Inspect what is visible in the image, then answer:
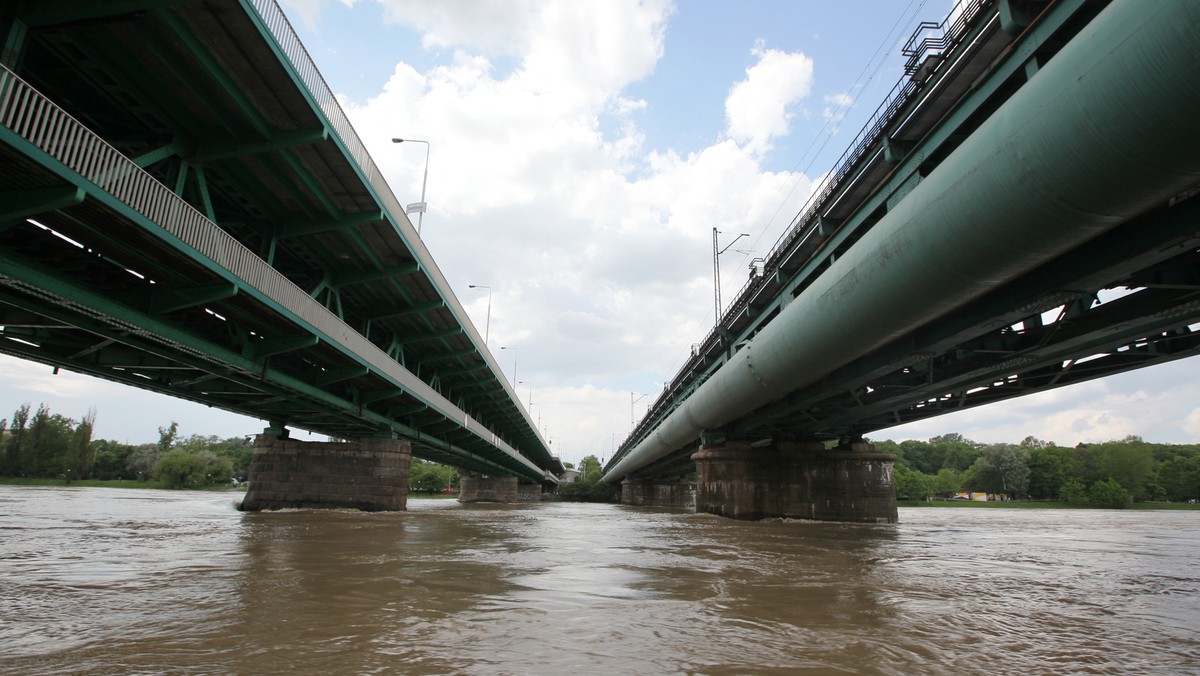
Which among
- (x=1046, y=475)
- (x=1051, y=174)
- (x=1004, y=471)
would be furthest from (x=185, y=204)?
(x=1046, y=475)

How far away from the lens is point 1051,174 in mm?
7785

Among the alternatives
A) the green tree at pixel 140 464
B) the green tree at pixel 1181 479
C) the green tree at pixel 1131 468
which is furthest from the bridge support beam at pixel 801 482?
the green tree at pixel 140 464

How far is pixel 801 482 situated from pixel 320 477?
80.6 feet

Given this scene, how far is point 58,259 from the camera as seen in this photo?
12.8m

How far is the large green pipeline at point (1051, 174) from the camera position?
21.1ft

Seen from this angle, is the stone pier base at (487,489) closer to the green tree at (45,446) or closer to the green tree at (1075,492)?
the green tree at (45,446)

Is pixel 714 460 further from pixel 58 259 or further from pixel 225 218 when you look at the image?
pixel 58 259

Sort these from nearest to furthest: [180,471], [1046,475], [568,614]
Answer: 1. [568,614]
2. [180,471]
3. [1046,475]

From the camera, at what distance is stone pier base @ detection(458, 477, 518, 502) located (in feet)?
278

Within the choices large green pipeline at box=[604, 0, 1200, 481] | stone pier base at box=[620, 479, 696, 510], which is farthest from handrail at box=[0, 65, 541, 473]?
stone pier base at box=[620, 479, 696, 510]

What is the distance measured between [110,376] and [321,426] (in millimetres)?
12628

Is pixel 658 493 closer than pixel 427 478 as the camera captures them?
Yes

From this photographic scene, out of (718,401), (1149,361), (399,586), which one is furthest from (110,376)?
(1149,361)

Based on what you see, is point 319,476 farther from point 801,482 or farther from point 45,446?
point 45,446
